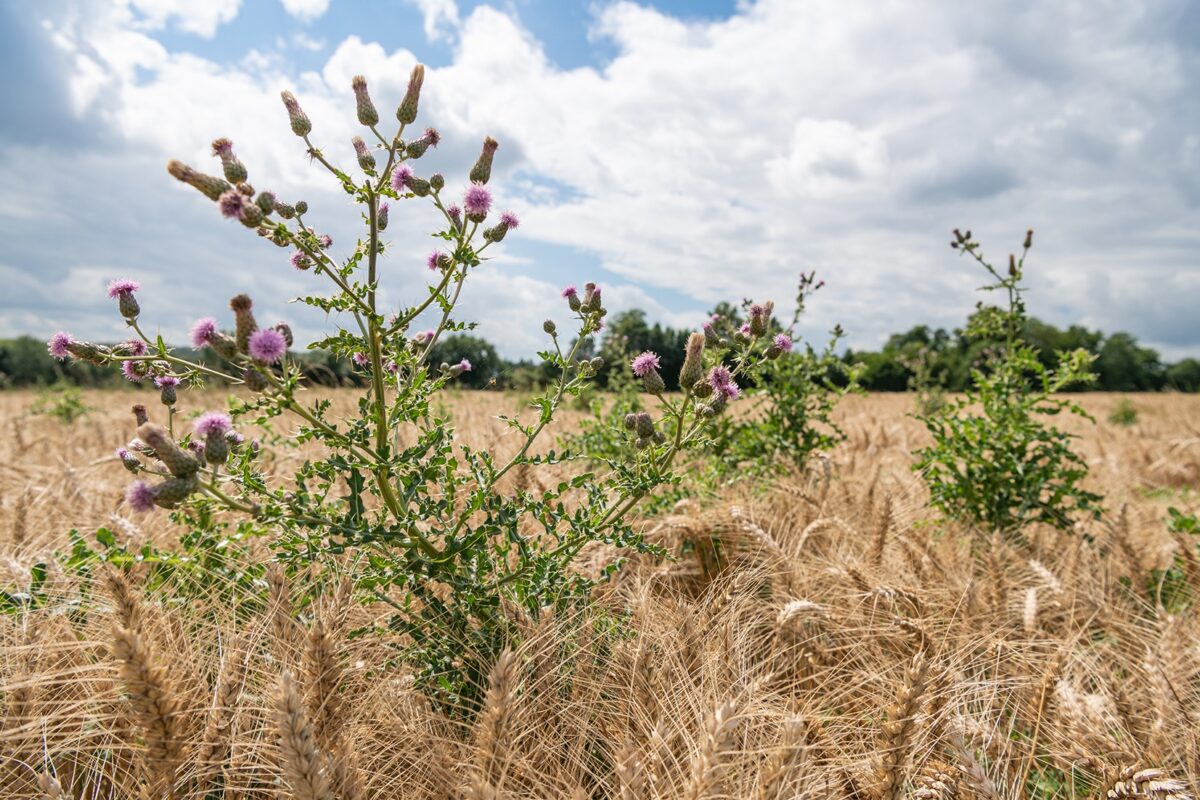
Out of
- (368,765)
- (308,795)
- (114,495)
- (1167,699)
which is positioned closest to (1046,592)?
(1167,699)

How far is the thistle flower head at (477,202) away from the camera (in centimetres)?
169

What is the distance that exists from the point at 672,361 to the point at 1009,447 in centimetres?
217

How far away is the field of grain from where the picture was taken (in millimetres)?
1262

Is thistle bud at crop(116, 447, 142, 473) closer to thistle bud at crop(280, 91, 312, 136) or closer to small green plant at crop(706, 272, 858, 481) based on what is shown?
thistle bud at crop(280, 91, 312, 136)

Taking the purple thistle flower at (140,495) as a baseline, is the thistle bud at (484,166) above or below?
above

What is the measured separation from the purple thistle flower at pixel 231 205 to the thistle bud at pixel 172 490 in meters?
0.55

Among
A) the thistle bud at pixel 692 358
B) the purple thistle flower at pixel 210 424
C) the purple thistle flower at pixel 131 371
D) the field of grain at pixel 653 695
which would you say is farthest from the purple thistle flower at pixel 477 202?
the field of grain at pixel 653 695

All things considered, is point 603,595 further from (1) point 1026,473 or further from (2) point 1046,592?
(1) point 1026,473

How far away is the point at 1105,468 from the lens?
6.21 m

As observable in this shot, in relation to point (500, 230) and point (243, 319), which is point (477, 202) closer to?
point (500, 230)

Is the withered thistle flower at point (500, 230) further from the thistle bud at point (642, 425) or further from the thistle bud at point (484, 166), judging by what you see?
the thistle bud at point (642, 425)

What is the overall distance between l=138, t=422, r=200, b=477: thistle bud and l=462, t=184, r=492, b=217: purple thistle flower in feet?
2.77

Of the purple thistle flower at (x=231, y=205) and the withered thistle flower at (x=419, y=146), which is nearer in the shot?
the purple thistle flower at (x=231, y=205)

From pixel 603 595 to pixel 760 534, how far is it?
627 millimetres
